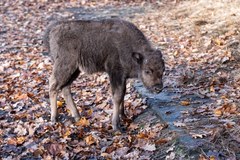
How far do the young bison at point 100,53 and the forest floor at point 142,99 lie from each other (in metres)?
0.61

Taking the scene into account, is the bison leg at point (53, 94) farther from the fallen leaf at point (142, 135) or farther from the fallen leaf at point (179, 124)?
the fallen leaf at point (179, 124)

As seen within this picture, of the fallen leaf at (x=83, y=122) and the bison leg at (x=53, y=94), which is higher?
the bison leg at (x=53, y=94)

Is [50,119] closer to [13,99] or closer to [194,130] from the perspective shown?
[13,99]

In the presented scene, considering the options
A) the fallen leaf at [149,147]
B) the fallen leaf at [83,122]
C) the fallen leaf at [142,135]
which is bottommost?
the fallen leaf at [83,122]

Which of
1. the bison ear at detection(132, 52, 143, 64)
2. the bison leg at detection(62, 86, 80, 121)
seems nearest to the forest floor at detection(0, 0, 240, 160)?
the bison leg at detection(62, 86, 80, 121)

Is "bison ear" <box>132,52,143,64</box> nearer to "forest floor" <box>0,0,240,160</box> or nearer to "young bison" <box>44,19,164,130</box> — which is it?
"young bison" <box>44,19,164,130</box>

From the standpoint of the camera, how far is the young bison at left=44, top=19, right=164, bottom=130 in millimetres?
7980

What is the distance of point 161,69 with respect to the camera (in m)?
7.58

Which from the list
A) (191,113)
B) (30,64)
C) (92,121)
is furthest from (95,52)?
(30,64)

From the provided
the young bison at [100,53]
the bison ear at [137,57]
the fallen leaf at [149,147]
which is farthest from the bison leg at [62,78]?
the fallen leaf at [149,147]

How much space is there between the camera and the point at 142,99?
919cm

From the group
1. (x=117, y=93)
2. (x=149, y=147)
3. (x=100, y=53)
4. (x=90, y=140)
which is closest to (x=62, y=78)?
(x=100, y=53)

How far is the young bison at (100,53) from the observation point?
798 centimetres

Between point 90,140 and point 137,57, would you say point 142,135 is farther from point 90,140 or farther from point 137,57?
point 137,57
